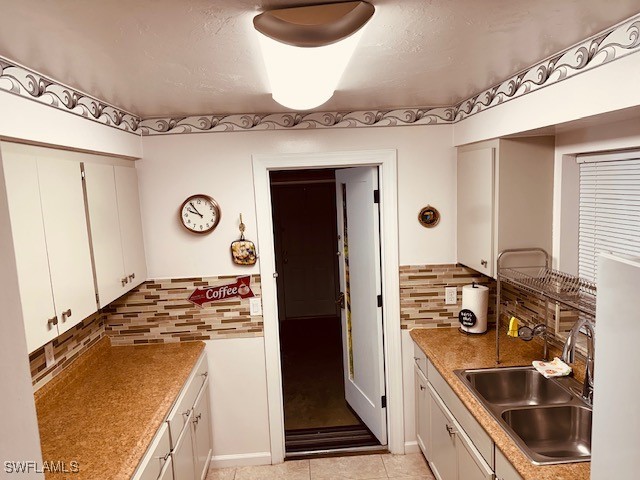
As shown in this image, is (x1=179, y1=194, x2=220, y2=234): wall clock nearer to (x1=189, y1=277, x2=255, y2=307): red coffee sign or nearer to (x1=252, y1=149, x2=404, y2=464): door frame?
(x1=252, y1=149, x2=404, y2=464): door frame

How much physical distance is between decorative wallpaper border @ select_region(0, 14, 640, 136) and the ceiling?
53 mm

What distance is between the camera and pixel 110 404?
2.16 metres

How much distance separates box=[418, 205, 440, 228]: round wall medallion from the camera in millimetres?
3008

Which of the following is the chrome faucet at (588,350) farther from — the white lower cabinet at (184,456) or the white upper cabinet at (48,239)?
the white upper cabinet at (48,239)

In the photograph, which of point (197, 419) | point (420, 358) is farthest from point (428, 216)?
point (197, 419)

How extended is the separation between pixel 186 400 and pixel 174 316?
2.29ft

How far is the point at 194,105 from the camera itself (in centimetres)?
252

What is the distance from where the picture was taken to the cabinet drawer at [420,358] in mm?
2824

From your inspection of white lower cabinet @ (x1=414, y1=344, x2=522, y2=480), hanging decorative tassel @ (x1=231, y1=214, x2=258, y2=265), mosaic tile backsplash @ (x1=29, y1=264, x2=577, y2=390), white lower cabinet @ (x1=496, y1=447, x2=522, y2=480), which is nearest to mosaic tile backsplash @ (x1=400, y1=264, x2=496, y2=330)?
mosaic tile backsplash @ (x1=29, y1=264, x2=577, y2=390)

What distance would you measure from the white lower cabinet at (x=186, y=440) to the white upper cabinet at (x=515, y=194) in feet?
5.97

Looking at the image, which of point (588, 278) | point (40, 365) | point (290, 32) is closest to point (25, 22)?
point (290, 32)

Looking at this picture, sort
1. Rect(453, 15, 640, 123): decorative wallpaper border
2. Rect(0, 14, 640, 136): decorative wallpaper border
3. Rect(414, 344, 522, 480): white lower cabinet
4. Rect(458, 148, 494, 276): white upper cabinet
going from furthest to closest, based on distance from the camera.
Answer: Rect(458, 148, 494, 276): white upper cabinet → Rect(414, 344, 522, 480): white lower cabinet → Rect(0, 14, 640, 136): decorative wallpaper border → Rect(453, 15, 640, 123): decorative wallpaper border

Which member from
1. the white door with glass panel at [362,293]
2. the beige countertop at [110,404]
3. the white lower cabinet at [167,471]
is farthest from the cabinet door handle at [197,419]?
the white door with glass panel at [362,293]

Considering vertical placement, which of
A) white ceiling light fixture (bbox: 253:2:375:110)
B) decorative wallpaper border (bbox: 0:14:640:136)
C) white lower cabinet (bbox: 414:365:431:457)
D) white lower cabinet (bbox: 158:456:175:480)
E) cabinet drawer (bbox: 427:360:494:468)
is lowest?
white lower cabinet (bbox: 414:365:431:457)
